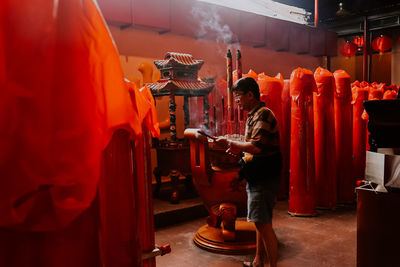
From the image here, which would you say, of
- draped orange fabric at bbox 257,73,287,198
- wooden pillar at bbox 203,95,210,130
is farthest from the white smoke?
draped orange fabric at bbox 257,73,287,198

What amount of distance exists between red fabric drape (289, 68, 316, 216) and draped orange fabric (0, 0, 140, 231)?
413 cm

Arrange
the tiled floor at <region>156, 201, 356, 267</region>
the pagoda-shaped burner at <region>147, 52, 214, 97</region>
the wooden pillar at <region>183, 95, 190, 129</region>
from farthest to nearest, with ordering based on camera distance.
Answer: the wooden pillar at <region>183, 95, 190, 129</region>
the pagoda-shaped burner at <region>147, 52, 214, 97</region>
the tiled floor at <region>156, 201, 356, 267</region>

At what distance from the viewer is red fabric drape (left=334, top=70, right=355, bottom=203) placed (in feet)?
17.4

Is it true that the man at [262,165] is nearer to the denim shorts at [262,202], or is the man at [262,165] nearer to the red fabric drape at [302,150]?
the denim shorts at [262,202]

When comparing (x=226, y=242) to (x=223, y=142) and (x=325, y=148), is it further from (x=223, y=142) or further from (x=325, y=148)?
(x=325, y=148)

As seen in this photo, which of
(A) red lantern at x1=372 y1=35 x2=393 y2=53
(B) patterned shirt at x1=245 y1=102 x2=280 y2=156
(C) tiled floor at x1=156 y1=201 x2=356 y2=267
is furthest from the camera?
(A) red lantern at x1=372 y1=35 x2=393 y2=53

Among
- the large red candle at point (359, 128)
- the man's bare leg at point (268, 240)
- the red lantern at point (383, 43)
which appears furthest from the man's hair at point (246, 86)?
the red lantern at point (383, 43)

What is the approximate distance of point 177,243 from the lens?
379 centimetres

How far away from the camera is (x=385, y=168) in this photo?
5.23 ft

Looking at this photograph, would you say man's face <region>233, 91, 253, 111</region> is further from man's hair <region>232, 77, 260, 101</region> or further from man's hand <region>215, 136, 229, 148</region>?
man's hand <region>215, 136, 229, 148</region>

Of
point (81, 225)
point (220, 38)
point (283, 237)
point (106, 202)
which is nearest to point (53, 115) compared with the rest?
point (81, 225)

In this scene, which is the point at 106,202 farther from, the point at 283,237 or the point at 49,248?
the point at 283,237

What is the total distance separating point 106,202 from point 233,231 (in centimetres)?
273

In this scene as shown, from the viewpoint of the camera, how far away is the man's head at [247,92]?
2.80 metres
